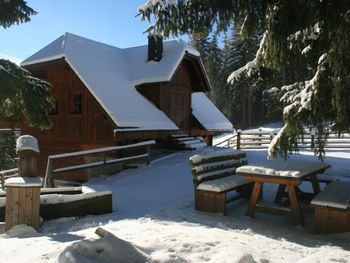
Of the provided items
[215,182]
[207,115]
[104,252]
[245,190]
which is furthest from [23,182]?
[207,115]

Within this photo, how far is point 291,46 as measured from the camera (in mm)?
6633

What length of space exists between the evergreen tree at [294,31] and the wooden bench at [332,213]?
3.27 feet

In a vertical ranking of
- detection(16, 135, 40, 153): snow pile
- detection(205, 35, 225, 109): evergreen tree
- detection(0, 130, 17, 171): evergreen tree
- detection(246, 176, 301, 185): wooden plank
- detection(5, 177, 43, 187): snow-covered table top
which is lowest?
detection(0, 130, 17, 171): evergreen tree

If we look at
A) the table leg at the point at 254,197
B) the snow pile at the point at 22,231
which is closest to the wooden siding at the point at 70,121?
the snow pile at the point at 22,231

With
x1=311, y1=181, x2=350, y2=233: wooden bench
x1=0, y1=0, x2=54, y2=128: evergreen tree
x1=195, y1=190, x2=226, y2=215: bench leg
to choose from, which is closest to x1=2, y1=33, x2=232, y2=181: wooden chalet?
x1=0, y1=0, x2=54, y2=128: evergreen tree

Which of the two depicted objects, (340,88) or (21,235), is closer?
(340,88)

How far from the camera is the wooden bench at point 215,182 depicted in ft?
25.1

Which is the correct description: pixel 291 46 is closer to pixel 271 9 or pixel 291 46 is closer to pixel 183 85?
pixel 271 9

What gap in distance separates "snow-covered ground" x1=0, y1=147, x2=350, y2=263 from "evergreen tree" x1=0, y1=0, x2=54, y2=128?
2.17 meters

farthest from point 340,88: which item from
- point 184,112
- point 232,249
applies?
point 184,112

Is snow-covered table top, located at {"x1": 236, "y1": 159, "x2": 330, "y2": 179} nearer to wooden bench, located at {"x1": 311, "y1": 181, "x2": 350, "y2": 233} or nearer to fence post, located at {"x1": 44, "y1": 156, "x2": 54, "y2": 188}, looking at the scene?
wooden bench, located at {"x1": 311, "y1": 181, "x2": 350, "y2": 233}

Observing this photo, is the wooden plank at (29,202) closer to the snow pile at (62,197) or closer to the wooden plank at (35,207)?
the wooden plank at (35,207)

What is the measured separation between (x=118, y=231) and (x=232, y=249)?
6.65 feet

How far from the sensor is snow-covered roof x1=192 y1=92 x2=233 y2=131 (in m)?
21.7
